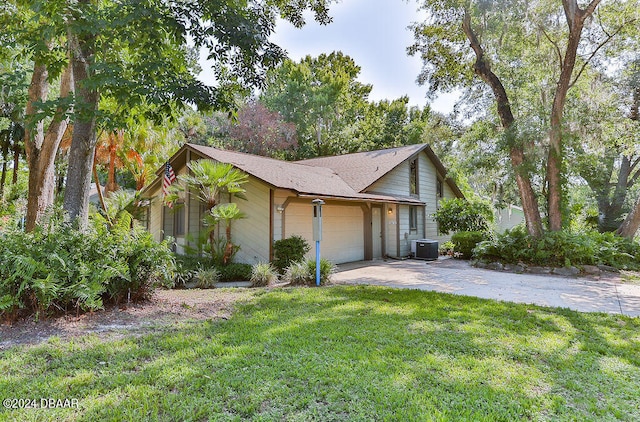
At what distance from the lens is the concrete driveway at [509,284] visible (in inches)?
255

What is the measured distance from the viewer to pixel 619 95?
12797 millimetres

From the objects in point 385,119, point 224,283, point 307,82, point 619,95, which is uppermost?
point 307,82

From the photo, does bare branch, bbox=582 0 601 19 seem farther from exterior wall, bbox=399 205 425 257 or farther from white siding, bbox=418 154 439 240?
exterior wall, bbox=399 205 425 257

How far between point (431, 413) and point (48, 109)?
21.6 ft

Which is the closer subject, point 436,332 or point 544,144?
point 436,332

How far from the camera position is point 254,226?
396 inches

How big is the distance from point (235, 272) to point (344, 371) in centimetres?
647

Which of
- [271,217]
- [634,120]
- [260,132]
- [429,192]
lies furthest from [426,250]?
[260,132]

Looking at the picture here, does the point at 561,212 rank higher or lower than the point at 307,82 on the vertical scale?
lower

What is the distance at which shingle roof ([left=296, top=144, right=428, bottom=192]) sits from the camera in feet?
45.3

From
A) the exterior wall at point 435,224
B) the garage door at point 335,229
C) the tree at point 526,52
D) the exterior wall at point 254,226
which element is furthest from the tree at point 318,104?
the exterior wall at point 254,226

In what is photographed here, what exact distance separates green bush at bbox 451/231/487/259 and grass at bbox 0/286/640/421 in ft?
27.2

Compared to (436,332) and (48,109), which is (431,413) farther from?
(48,109)

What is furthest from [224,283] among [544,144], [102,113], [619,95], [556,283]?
[619,95]
